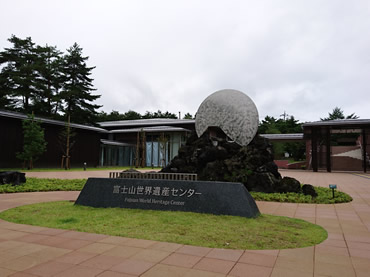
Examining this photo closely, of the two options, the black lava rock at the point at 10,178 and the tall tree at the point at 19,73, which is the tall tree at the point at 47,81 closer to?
the tall tree at the point at 19,73

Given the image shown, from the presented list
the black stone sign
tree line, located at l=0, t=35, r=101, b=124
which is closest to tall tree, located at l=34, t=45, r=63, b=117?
tree line, located at l=0, t=35, r=101, b=124

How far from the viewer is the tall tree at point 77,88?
118ft

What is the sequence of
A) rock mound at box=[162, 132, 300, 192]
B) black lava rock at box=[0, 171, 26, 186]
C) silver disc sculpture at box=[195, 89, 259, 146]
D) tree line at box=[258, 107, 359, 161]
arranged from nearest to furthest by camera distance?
1. rock mound at box=[162, 132, 300, 192]
2. silver disc sculpture at box=[195, 89, 259, 146]
3. black lava rock at box=[0, 171, 26, 186]
4. tree line at box=[258, 107, 359, 161]

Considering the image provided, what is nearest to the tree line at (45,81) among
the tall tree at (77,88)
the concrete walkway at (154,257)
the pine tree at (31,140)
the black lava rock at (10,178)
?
the tall tree at (77,88)

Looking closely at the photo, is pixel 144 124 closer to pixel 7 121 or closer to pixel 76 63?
pixel 76 63

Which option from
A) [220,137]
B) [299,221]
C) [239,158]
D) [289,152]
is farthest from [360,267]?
[289,152]

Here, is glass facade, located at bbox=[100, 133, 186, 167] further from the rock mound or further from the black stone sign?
the black stone sign

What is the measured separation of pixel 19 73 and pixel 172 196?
111 feet

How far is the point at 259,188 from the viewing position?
10672mm

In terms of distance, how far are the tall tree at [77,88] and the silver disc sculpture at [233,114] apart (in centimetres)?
2771

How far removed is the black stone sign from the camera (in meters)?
6.27

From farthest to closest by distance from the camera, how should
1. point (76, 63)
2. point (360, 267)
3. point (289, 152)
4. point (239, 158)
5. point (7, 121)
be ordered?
point (289, 152)
point (76, 63)
point (7, 121)
point (239, 158)
point (360, 267)

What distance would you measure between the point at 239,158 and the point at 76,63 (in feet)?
104

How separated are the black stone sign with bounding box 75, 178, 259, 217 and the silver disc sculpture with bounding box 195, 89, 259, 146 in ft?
17.1
